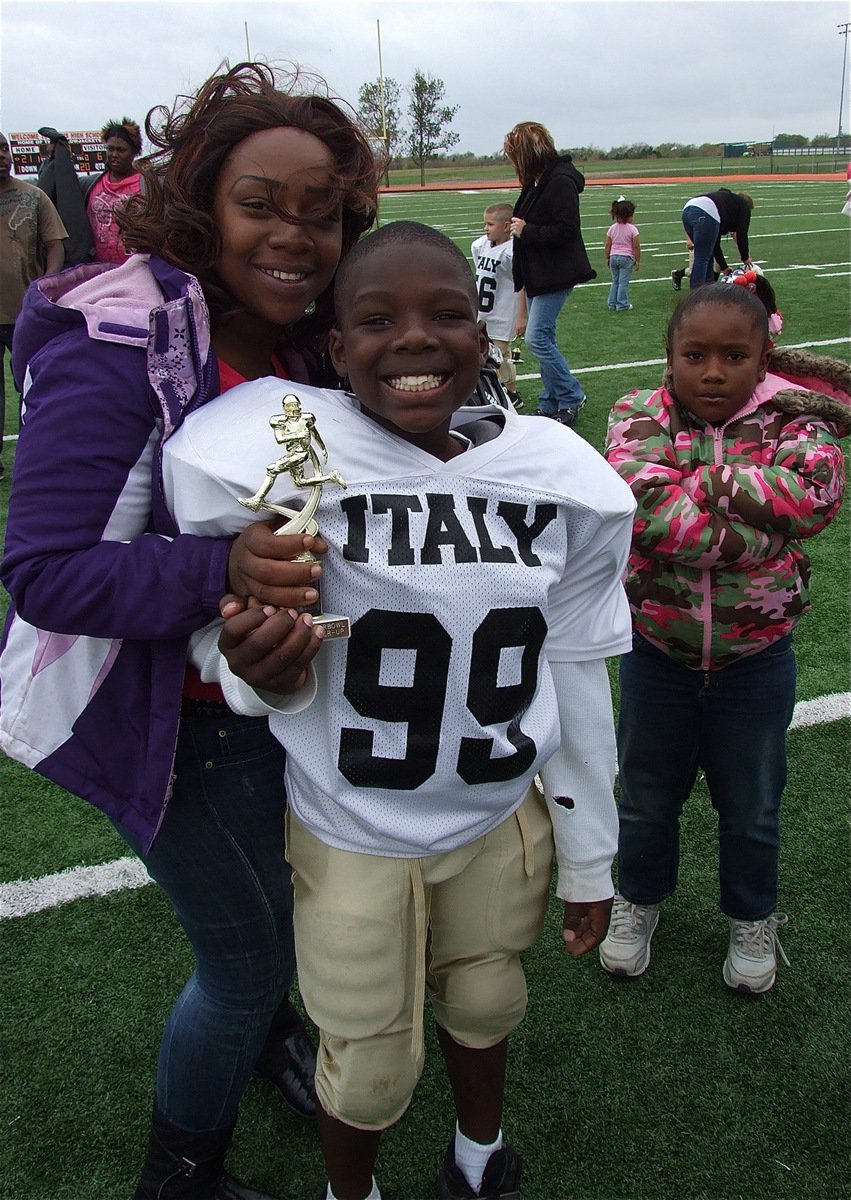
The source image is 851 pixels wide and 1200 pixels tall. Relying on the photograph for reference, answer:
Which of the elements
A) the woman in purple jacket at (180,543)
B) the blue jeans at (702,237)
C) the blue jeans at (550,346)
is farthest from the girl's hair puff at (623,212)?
the woman in purple jacket at (180,543)

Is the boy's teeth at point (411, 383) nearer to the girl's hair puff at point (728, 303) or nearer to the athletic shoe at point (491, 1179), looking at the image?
the girl's hair puff at point (728, 303)

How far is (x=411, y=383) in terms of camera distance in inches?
53.6

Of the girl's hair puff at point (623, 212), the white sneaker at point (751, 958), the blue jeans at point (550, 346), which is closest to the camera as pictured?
the white sneaker at point (751, 958)

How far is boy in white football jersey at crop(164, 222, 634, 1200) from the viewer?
4.35 feet

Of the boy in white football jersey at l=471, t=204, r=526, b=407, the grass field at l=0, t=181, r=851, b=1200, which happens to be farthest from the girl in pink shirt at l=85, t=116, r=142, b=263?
the grass field at l=0, t=181, r=851, b=1200

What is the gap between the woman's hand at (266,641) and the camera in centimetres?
120

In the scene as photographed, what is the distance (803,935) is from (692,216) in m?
8.20

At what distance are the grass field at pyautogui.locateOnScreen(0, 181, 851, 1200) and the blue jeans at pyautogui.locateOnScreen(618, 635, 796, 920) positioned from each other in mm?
270

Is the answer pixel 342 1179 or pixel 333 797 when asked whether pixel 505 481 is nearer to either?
pixel 333 797

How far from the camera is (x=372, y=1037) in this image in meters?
1.49

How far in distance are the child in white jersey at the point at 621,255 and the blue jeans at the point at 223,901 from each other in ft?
36.1

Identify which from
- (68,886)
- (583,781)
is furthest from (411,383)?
(68,886)

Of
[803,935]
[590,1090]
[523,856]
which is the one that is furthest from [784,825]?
[523,856]

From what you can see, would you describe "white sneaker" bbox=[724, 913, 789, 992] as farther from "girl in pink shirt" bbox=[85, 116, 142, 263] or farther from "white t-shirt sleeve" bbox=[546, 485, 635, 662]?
"girl in pink shirt" bbox=[85, 116, 142, 263]
